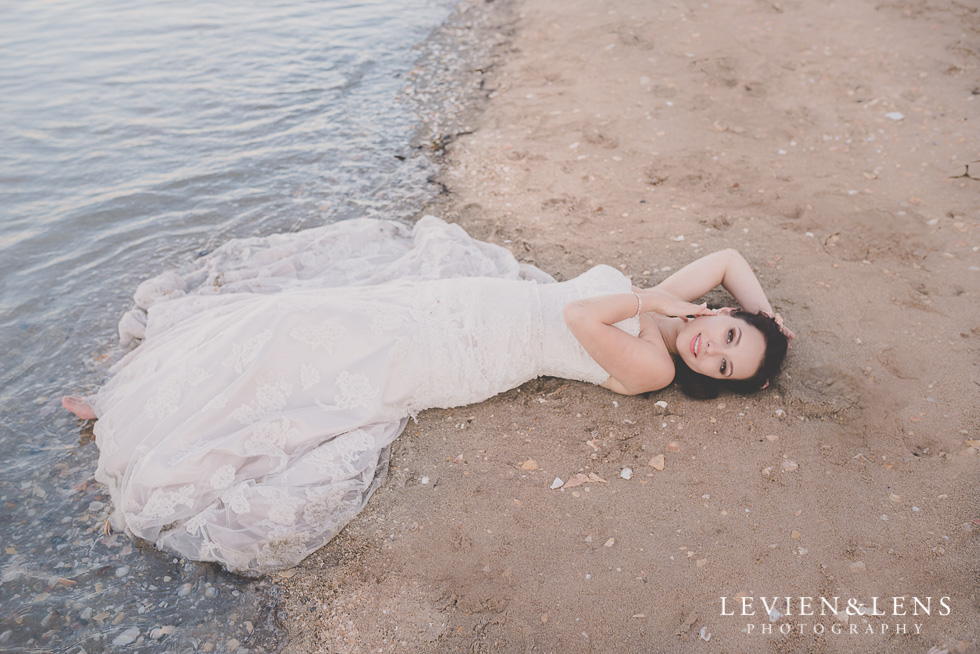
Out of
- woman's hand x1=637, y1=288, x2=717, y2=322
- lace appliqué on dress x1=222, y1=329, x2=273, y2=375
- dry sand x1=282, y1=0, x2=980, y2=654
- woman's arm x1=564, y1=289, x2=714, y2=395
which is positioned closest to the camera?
dry sand x1=282, y1=0, x2=980, y2=654

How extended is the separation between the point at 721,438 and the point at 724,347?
0.56 m

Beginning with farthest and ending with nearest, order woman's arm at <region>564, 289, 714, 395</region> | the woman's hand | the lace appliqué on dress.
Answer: the woman's hand → woman's arm at <region>564, 289, 714, 395</region> → the lace appliqué on dress

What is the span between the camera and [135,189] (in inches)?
247

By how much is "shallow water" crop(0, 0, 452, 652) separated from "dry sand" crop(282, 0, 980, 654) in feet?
2.74

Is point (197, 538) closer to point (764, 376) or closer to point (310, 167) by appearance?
point (764, 376)

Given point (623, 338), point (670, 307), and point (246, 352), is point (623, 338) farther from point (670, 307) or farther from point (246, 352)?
point (246, 352)

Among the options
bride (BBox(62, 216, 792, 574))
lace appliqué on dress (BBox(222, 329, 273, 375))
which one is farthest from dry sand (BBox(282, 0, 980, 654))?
lace appliqué on dress (BBox(222, 329, 273, 375))

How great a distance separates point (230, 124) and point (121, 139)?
1260 mm

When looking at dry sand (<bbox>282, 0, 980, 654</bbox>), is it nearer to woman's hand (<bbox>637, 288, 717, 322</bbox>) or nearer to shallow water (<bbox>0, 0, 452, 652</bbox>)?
woman's hand (<bbox>637, 288, 717, 322</bbox>)

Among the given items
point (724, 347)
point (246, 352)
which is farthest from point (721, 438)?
point (246, 352)

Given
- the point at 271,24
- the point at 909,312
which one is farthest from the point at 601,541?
the point at 271,24

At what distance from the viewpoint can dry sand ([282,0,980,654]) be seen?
276cm

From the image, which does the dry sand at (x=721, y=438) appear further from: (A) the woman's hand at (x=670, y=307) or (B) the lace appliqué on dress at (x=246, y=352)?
(B) the lace appliqué on dress at (x=246, y=352)

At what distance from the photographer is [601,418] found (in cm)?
370
